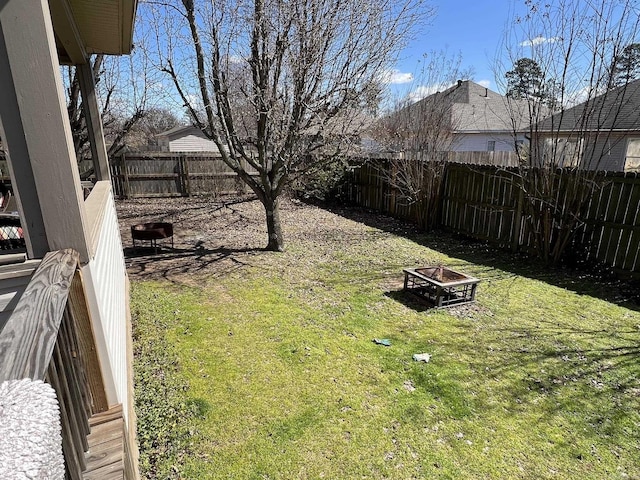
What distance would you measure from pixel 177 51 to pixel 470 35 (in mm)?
7892

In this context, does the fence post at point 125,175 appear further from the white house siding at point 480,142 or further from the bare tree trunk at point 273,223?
the white house siding at point 480,142

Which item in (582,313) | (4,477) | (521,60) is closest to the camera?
(4,477)

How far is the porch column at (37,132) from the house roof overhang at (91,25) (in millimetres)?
1483

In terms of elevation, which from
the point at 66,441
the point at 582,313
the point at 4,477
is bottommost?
the point at 582,313

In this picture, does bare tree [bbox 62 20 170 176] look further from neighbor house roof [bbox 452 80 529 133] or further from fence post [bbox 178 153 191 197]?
neighbor house roof [bbox 452 80 529 133]

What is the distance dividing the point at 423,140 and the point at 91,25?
7.89 metres

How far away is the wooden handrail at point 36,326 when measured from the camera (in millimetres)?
915

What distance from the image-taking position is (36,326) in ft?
3.59

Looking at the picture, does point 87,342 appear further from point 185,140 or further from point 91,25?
point 185,140

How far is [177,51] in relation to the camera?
21.0 feet

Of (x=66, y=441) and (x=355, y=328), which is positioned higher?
(x=66, y=441)

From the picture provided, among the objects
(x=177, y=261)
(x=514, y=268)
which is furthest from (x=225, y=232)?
(x=514, y=268)

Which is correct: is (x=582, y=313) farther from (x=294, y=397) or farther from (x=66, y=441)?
(x=66, y=441)

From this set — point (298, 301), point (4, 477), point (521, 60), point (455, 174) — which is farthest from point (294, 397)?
point (455, 174)
